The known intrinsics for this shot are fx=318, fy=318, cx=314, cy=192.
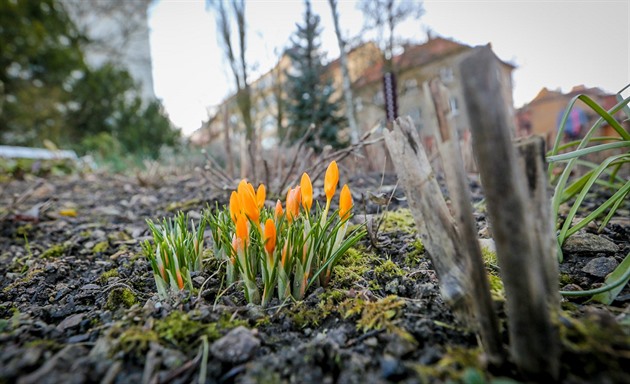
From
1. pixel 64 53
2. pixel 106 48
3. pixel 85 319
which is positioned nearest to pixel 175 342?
pixel 85 319

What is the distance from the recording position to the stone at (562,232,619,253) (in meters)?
1.28

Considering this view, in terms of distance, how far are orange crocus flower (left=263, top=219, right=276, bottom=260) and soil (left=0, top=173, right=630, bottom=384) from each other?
180mm

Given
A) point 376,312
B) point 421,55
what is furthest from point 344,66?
point 376,312

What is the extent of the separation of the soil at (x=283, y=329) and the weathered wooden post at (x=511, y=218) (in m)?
0.08

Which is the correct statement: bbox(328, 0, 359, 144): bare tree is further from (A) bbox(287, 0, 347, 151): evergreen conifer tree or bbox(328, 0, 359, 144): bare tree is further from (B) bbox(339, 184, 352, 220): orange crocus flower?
(B) bbox(339, 184, 352, 220): orange crocus flower

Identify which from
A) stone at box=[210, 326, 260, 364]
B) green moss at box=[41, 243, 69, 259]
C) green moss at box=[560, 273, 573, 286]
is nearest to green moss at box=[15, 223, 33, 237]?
green moss at box=[41, 243, 69, 259]

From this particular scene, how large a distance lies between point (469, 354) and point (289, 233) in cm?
58

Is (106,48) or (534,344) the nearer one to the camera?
(534,344)

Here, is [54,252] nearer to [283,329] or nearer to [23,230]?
[23,230]

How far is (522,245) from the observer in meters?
0.55

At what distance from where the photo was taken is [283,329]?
92cm

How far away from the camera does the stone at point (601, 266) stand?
1105 mm

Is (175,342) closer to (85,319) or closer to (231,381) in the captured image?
(231,381)

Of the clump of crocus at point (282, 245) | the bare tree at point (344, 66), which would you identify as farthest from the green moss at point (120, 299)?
the bare tree at point (344, 66)
